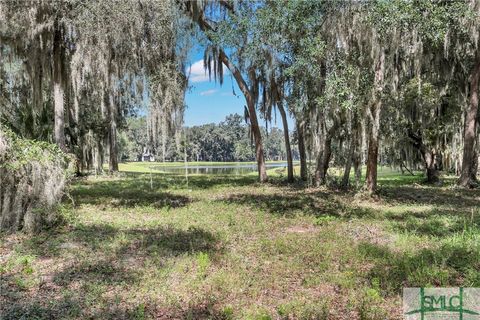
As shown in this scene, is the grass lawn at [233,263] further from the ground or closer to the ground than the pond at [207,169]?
further from the ground

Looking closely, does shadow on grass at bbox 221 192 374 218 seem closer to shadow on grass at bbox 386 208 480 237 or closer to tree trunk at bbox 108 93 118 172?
shadow on grass at bbox 386 208 480 237

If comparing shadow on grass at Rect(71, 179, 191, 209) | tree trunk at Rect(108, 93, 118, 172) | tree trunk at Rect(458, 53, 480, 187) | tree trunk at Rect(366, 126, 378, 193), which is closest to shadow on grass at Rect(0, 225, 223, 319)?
shadow on grass at Rect(71, 179, 191, 209)

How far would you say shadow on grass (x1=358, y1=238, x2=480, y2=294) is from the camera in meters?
4.48

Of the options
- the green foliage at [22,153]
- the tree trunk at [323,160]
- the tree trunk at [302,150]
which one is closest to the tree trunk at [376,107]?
the tree trunk at [323,160]

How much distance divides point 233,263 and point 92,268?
196 cm

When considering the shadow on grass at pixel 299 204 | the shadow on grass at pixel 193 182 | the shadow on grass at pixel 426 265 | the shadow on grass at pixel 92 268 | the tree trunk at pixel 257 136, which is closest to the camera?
the shadow on grass at pixel 92 268

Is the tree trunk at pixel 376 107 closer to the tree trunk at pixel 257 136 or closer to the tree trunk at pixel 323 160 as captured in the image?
the tree trunk at pixel 323 160

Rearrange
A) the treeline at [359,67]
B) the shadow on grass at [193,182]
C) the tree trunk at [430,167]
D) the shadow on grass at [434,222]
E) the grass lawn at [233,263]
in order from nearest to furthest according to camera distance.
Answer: the grass lawn at [233,263], the shadow on grass at [434,222], the treeline at [359,67], the shadow on grass at [193,182], the tree trunk at [430,167]

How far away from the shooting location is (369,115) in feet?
35.3

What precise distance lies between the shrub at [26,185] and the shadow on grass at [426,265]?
572 centimetres

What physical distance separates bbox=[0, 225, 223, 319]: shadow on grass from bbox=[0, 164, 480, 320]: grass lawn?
15 mm

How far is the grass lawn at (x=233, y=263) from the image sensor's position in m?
3.95

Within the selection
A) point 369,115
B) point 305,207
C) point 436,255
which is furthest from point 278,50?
point 436,255

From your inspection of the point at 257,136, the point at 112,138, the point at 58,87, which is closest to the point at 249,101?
the point at 257,136
